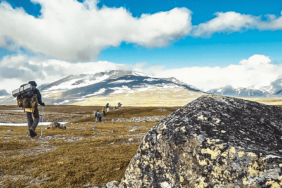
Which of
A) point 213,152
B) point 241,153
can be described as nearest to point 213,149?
point 213,152

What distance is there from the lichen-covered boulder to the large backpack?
14326 millimetres

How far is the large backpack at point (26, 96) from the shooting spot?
49.5 feet

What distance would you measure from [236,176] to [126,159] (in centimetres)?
750

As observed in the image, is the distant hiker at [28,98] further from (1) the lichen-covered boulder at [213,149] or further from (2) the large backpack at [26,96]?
(1) the lichen-covered boulder at [213,149]

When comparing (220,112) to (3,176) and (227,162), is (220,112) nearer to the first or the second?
(227,162)

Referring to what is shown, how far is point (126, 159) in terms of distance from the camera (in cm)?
1023

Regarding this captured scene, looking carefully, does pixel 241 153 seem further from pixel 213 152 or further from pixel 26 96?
pixel 26 96

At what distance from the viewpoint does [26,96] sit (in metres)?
15.4

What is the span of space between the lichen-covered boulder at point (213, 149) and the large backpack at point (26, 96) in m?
14.3

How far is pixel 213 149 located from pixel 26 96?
16795 millimetres

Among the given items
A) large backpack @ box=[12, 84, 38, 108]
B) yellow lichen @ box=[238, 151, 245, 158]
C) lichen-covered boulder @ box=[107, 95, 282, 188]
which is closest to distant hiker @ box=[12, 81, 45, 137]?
large backpack @ box=[12, 84, 38, 108]

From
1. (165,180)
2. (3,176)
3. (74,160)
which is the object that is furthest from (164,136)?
(3,176)

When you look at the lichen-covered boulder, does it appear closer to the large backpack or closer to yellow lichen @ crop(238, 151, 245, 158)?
yellow lichen @ crop(238, 151, 245, 158)

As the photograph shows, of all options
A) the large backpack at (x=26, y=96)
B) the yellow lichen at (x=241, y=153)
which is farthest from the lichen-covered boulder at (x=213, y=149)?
the large backpack at (x=26, y=96)
